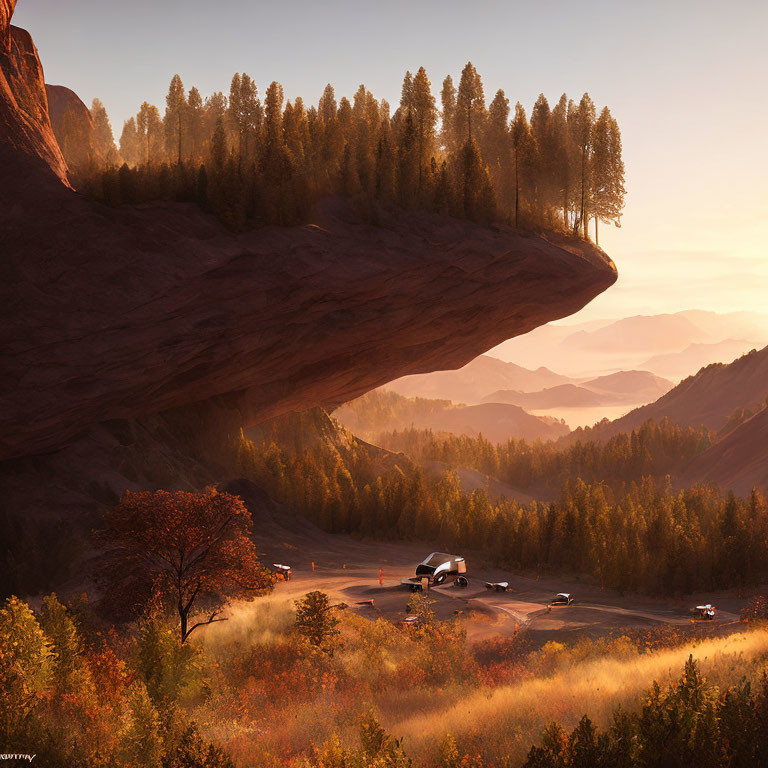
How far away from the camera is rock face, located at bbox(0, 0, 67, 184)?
94.9 ft

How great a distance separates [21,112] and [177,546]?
23362mm

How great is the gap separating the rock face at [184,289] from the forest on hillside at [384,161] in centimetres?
151

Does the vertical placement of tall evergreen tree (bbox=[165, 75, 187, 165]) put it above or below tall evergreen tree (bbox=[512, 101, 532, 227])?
above

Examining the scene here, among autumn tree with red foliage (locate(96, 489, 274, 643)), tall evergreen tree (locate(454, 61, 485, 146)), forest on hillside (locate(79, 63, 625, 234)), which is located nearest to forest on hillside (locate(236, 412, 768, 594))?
forest on hillside (locate(79, 63, 625, 234))

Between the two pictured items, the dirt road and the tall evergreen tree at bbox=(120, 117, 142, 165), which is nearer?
the dirt road

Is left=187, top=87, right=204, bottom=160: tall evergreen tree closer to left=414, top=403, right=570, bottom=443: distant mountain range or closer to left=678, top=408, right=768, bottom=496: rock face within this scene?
left=678, top=408, right=768, bottom=496: rock face

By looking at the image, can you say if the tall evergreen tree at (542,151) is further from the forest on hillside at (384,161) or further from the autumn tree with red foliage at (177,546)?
the autumn tree with red foliage at (177,546)

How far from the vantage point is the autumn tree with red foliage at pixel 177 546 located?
64.8 ft

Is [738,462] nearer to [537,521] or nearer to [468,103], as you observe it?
[537,521]

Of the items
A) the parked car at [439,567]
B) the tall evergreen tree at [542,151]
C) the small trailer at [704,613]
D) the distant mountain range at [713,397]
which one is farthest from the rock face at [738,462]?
the parked car at [439,567]

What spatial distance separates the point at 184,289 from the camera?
103 feet

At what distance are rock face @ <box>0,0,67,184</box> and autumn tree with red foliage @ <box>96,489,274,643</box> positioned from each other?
18801 mm

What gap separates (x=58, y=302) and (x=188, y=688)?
20.8m

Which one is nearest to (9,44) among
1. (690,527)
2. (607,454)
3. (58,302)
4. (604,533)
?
(58,302)
